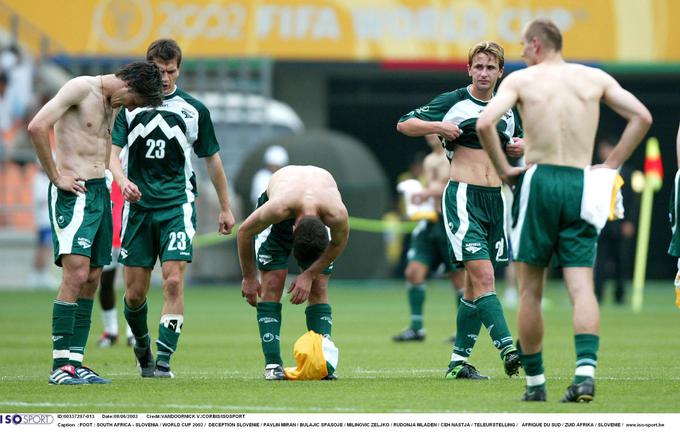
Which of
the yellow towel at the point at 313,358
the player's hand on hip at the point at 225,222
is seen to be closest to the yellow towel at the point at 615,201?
the yellow towel at the point at 313,358

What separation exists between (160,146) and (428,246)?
600 centimetres

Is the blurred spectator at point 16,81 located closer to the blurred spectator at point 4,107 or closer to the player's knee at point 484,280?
the blurred spectator at point 4,107

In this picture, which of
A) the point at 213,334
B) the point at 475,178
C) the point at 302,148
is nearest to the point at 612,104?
the point at 475,178

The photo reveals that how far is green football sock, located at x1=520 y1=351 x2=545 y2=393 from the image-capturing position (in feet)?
29.8

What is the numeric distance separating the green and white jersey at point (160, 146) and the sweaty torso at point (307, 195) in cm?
117

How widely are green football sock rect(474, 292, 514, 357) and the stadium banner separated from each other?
22.1 m

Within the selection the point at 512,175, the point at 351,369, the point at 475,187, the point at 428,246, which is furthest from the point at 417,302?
the point at 512,175

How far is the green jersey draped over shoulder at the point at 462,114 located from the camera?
11.4 metres

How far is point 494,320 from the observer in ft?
36.5

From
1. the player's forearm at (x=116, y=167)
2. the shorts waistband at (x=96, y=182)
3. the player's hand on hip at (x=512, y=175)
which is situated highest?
the player's hand on hip at (x=512, y=175)

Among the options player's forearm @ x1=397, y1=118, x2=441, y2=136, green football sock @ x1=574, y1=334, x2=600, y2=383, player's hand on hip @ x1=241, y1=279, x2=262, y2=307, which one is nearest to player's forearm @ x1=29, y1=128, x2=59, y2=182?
player's hand on hip @ x1=241, y1=279, x2=262, y2=307

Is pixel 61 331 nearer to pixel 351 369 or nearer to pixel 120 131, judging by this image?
pixel 120 131

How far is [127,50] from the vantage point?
3284 cm

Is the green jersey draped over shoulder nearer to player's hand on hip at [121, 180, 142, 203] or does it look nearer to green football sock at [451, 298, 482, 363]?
green football sock at [451, 298, 482, 363]
